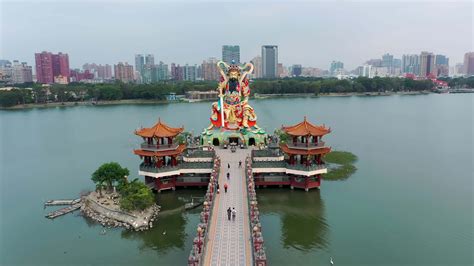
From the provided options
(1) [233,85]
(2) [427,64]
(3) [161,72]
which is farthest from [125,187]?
(2) [427,64]

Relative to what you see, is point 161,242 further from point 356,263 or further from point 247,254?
point 356,263

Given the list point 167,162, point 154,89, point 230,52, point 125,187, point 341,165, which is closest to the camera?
point 125,187

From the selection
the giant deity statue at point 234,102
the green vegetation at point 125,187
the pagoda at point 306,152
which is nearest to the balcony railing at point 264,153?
the pagoda at point 306,152

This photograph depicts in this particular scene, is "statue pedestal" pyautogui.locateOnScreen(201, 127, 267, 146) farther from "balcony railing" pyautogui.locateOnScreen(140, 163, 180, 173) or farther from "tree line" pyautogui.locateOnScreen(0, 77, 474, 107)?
"tree line" pyautogui.locateOnScreen(0, 77, 474, 107)

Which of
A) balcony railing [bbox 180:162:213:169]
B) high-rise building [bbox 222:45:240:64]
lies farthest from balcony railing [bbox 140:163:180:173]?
high-rise building [bbox 222:45:240:64]

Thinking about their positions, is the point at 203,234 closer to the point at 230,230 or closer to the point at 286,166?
the point at 230,230
